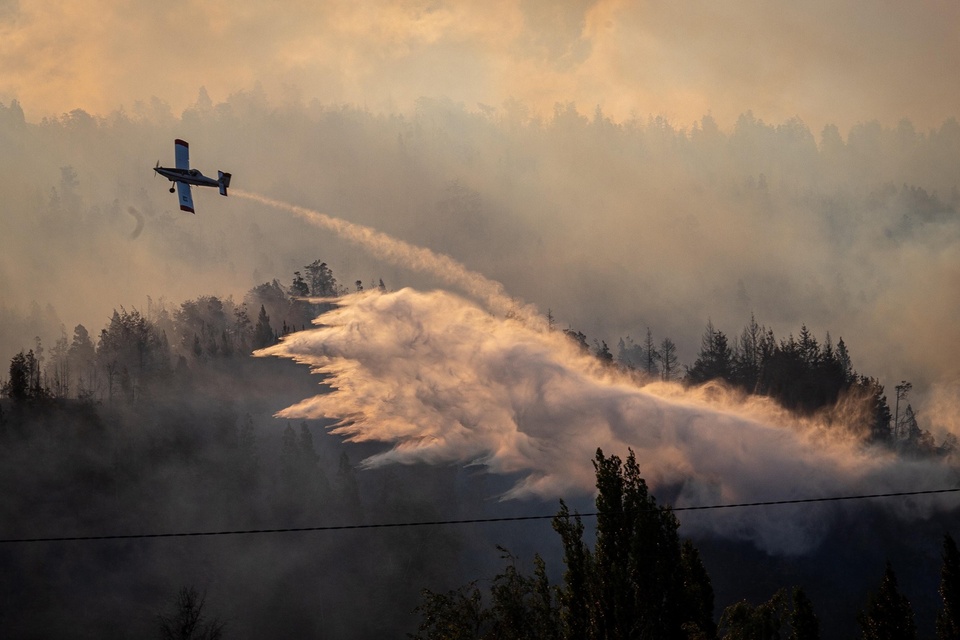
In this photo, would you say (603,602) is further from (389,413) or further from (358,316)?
(389,413)

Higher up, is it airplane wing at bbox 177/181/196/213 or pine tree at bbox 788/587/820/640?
airplane wing at bbox 177/181/196/213

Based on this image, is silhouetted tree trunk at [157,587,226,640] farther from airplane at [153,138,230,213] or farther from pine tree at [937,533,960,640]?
pine tree at [937,533,960,640]

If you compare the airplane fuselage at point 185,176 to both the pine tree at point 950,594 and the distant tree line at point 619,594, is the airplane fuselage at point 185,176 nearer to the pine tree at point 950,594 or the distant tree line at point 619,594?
the distant tree line at point 619,594

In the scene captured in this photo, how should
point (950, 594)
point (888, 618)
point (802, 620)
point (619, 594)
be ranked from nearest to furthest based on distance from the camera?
point (619, 594), point (802, 620), point (888, 618), point (950, 594)

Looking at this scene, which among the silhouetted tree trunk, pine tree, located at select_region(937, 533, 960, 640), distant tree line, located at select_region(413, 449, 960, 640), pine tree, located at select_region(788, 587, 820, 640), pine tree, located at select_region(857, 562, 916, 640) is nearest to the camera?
distant tree line, located at select_region(413, 449, 960, 640)

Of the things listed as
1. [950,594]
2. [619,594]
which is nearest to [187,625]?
[619,594]

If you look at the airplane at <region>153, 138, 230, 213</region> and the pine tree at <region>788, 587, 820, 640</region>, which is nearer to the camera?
the pine tree at <region>788, 587, 820, 640</region>

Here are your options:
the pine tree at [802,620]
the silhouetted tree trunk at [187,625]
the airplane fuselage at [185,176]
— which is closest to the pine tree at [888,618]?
the pine tree at [802,620]

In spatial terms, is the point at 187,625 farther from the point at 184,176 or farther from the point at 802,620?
the point at 802,620

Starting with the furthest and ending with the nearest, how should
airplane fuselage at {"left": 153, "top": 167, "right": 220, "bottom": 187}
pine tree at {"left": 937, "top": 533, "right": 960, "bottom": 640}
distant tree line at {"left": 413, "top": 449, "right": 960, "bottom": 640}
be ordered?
airplane fuselage at {"left": 153, "top": 167, "right": 220, "bottom": 187}
pine tree at {"left": 937, "top": 533, "right": 960, "bottom": 640}
distant tree line at {"left": 413, "top": 449, "right": 960, "bottom": 640}

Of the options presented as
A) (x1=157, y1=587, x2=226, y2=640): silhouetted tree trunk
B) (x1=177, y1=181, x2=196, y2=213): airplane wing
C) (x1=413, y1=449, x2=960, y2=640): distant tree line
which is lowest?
(x1=157, y1=587, x2=226, y2=640): silhouetted tree trunk

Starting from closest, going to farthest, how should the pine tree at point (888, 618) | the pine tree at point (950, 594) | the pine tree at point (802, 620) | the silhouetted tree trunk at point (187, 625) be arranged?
the pine tree at point (802, 620) → the pine tree at point (888, 618) → the pine tree at point (950, 594) → the silhouetted tree trunk at point (187, 625)

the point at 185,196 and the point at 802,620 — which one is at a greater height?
the point at 185,196

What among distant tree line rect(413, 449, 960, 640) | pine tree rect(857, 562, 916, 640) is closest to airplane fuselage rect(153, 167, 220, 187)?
distant tree line rect(413, 449, 960, 640)
